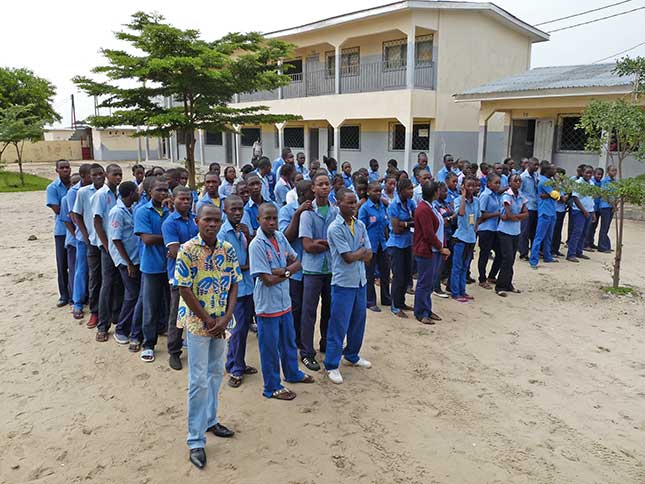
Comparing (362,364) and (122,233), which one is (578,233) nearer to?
(362,364)

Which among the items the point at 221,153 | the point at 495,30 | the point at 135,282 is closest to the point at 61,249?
the point at 135,282

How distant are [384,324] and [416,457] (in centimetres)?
267

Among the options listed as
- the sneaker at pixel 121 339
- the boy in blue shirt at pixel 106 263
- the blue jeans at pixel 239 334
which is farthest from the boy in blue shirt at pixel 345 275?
the boy in blue shirt at pixel 106 263

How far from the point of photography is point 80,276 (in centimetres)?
620

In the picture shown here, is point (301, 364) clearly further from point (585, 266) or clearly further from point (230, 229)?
point (585, 266)

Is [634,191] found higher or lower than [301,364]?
higher

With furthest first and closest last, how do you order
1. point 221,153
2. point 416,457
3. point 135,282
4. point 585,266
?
point 221,153, point 585,266, point 135,282, point 416,457

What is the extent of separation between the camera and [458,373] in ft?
16.3

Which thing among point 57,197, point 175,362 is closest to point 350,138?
point 57,197

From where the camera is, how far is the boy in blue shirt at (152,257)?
4891mm

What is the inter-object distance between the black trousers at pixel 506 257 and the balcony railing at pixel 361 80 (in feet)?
35.1

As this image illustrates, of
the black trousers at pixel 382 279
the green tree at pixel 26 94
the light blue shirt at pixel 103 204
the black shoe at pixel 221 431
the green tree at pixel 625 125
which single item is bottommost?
the black shoe at pixel 221 431

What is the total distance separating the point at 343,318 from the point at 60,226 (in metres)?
4.11

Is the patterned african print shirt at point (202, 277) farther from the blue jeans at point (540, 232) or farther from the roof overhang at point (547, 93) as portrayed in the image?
the roof overhang at point (547, 93)
